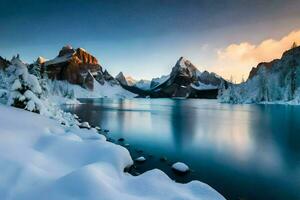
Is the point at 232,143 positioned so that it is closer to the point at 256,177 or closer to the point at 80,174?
the point at 256,177

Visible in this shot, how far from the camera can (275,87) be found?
519 ft

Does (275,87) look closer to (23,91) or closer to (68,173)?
(23,91)

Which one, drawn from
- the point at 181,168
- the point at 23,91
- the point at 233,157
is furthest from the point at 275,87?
the point at 181,168

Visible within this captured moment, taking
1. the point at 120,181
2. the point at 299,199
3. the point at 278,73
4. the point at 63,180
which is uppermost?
the point at 278,73

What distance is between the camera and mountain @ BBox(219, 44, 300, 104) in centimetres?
14112

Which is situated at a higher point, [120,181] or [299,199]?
[120,181]

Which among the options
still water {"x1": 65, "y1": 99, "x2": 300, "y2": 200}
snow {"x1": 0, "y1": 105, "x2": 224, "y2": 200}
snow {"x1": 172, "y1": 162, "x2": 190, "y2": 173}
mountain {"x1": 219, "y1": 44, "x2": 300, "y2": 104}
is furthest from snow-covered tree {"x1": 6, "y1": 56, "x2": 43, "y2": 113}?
mountain {"x1": 219, "y1": 44, "x2": 300, "y2": 104}

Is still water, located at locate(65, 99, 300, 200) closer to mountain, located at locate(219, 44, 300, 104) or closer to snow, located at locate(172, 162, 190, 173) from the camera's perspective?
snow, located at locate(172, 162, 190, 173)

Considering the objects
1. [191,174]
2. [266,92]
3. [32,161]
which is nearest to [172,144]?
[191,174]

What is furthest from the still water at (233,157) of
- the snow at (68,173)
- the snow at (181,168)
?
the snow at (68,173)

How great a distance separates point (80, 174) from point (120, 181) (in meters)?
2.52

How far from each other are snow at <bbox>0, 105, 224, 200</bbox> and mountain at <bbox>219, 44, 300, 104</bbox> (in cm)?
13406

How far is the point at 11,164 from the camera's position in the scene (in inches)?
411

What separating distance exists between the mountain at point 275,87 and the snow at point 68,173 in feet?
440
